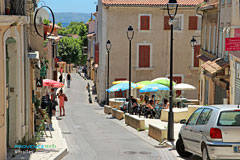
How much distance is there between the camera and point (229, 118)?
11.5m

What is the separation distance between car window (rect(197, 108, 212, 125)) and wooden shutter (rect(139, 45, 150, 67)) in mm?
31930

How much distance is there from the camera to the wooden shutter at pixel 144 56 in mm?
44438

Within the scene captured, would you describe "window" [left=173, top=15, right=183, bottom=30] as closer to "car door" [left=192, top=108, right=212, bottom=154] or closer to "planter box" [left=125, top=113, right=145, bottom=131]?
"planter box" [left=125, top=113, right=145, bottom=131]

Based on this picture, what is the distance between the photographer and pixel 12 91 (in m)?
14.4

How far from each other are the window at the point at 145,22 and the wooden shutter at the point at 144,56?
5.28 feet

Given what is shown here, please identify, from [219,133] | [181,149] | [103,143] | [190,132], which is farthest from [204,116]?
[103,143]

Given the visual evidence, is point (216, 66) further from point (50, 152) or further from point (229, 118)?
point (229, 118)

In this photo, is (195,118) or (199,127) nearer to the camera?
(199,127)

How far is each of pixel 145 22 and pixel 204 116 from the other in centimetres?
3283

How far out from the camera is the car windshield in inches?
447

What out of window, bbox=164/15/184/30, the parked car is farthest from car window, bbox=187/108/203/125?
window, bbox=164/15/184/30

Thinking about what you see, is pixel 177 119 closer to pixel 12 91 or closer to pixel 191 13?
pixel 12 91

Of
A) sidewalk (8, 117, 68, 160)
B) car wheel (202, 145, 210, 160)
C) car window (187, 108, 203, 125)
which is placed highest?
car window (187, 108, 203, 125)

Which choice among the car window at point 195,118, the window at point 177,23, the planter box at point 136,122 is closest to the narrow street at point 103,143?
the planter box at point 136,122
